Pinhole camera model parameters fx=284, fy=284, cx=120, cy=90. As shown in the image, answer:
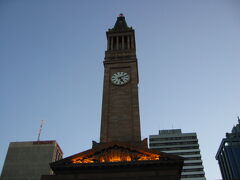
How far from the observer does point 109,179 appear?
28281 millimetres

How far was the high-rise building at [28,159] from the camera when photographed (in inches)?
4353

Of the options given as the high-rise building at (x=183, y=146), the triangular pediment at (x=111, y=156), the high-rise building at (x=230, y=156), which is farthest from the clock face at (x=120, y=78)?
the high-rise building at (x=230, y=156)

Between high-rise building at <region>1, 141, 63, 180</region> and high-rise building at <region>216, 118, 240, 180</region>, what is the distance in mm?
72249

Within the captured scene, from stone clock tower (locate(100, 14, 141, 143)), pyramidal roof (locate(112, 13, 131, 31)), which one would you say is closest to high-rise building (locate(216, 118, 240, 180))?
pyramidal roof (locate(112, 13, 131, 31))

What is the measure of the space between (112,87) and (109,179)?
15.5m

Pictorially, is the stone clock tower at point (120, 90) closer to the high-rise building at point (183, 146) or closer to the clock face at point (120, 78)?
the clock face at point (120, 78)

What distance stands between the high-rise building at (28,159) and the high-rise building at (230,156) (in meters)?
72.2

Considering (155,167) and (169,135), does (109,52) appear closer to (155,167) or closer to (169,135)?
(155,167)

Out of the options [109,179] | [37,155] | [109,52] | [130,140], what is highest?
[37,155]

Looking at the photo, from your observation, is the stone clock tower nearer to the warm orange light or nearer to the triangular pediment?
the triangular pediment

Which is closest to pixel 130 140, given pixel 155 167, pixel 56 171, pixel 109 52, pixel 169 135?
pixel 155 167

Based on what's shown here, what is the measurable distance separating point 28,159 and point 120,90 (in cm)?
8817

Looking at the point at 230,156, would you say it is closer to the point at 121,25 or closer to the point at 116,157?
the point at 121,25

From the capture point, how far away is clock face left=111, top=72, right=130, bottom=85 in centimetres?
4105
